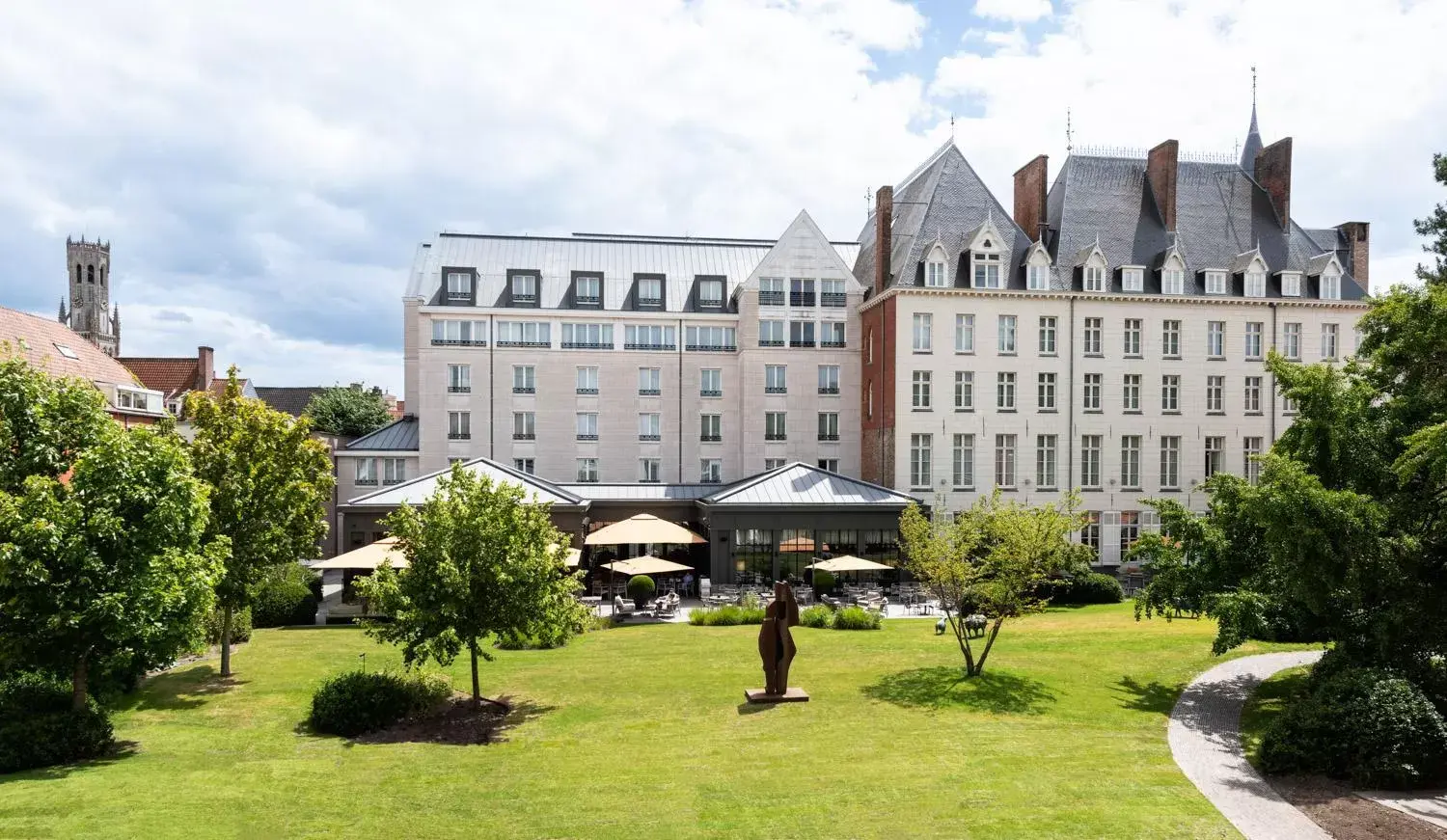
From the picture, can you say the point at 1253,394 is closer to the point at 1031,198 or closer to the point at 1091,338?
the point at 1091,338

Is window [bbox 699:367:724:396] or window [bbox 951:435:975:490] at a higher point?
window [bbox 699:367:724:396]

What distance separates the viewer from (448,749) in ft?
60.4

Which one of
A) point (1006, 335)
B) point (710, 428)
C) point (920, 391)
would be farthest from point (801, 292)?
point (1006, 335)

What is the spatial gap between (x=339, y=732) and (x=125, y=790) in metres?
4.81

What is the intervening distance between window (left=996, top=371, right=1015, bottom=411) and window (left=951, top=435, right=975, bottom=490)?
232 centimetres

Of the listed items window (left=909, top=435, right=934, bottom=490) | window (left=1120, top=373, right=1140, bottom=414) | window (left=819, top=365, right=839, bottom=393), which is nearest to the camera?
window (left=909, top=435, right=934, bottom=490)

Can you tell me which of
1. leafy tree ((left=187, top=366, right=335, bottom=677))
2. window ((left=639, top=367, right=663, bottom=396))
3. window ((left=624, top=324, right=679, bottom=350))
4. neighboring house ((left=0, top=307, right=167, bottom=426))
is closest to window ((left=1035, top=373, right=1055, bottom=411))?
window ((left=624, top=324, right=679, bottom=350))

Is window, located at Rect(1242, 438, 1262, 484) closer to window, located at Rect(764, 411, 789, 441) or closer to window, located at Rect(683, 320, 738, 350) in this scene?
window, located at Rect(764, 411, 789, 441)

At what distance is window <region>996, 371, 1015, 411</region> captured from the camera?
47281 mm

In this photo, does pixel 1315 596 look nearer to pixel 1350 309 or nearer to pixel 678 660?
pixel 678 660

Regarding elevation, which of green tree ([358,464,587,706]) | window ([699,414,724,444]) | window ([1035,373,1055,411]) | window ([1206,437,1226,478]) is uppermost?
window ([1035,373,1055,411])

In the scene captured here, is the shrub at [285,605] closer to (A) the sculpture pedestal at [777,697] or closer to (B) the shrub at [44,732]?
(B) the shrub at [44,732]

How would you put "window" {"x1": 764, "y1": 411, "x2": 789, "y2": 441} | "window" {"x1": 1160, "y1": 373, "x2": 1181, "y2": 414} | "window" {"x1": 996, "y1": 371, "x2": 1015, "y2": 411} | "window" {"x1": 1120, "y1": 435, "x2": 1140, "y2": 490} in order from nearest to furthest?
1. "window" {"x1": 996, "y1": 371, "x2": 1015, "y2": 411}
2. "window" {"x1": 1120, "y1": 435, "x2": 1140, "y2": 490}
3. "window" {"x1": 1160, "y1": 373, "x2": 1181, "y2": 414}
4. "window" {"x1": 764, "y1": 411, "x2": 789, "y2": 441}

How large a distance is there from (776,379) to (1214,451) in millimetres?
24297
